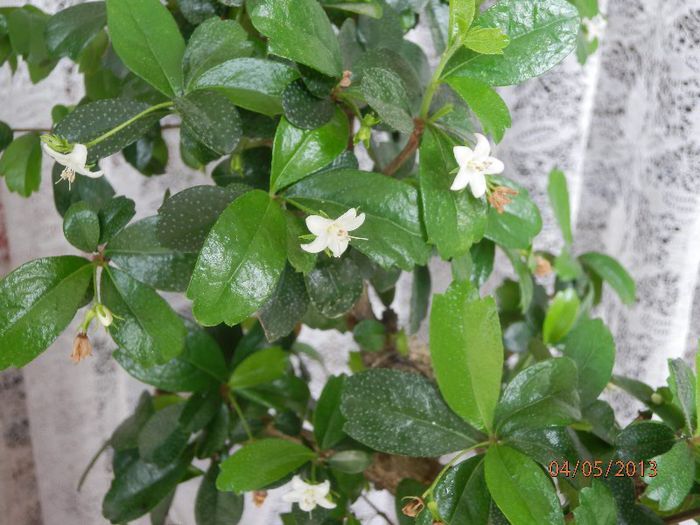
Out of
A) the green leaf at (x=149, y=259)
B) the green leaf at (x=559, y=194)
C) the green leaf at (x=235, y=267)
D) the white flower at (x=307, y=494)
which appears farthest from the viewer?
the green leaf at (x=559, y=194)

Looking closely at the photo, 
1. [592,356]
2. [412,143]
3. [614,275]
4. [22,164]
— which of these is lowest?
[614,275]

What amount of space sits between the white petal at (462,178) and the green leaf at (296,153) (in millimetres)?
92

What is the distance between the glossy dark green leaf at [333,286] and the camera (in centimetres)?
56

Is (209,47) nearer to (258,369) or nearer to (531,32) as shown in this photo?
(531,32)

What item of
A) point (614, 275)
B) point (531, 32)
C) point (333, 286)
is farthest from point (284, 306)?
point (614, 275)

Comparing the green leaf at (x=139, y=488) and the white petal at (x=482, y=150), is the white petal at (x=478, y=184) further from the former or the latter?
the green leaf at (x=139, y=488)

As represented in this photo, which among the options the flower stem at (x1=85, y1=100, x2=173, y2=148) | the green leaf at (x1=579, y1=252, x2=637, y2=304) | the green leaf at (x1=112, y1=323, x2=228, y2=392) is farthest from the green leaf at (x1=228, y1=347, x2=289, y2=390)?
the green leaf at (x1=579, y1=252, x2=637, y2=304)

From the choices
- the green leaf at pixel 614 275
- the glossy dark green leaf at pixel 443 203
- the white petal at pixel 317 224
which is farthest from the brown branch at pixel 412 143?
the green leaf at pixel 614 275

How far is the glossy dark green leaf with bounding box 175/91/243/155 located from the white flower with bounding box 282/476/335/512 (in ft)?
1.10

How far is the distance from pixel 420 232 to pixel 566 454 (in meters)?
0.22

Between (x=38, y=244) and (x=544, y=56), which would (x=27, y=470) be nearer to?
(x=38, y=244)

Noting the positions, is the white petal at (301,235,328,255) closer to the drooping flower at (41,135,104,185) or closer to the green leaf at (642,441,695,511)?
the drooping flower at (41,135,104,185)

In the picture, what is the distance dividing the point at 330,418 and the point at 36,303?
0.32 m

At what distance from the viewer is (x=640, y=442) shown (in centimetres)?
60
